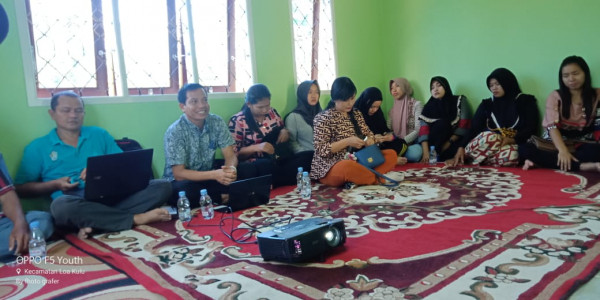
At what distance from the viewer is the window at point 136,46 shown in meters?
2.71

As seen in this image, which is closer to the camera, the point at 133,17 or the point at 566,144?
the point at 133,17

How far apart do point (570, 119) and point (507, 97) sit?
0.70m

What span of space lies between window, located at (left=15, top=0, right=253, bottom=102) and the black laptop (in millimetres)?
930

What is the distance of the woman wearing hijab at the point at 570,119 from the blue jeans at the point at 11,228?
3.73 meters

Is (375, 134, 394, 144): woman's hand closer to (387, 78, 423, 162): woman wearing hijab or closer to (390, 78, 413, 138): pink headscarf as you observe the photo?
(387, 78, 423, 162): woman wearing hijab

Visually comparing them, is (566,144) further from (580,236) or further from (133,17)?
(133,17)

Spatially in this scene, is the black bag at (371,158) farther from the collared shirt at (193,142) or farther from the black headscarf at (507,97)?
the black headscarf at (507,97)

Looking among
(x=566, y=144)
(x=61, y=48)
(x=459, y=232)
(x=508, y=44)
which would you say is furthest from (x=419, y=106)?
(x=61, y=48)

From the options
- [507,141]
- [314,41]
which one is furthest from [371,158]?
[314,41]

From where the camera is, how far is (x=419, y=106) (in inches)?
187

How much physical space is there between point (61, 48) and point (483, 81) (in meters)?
4.22

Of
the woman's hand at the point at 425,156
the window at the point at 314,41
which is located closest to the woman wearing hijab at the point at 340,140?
the woman's hand at the point at 425,156

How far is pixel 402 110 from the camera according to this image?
4906mm

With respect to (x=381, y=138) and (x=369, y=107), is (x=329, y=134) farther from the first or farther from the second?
(x=369, y=107)
